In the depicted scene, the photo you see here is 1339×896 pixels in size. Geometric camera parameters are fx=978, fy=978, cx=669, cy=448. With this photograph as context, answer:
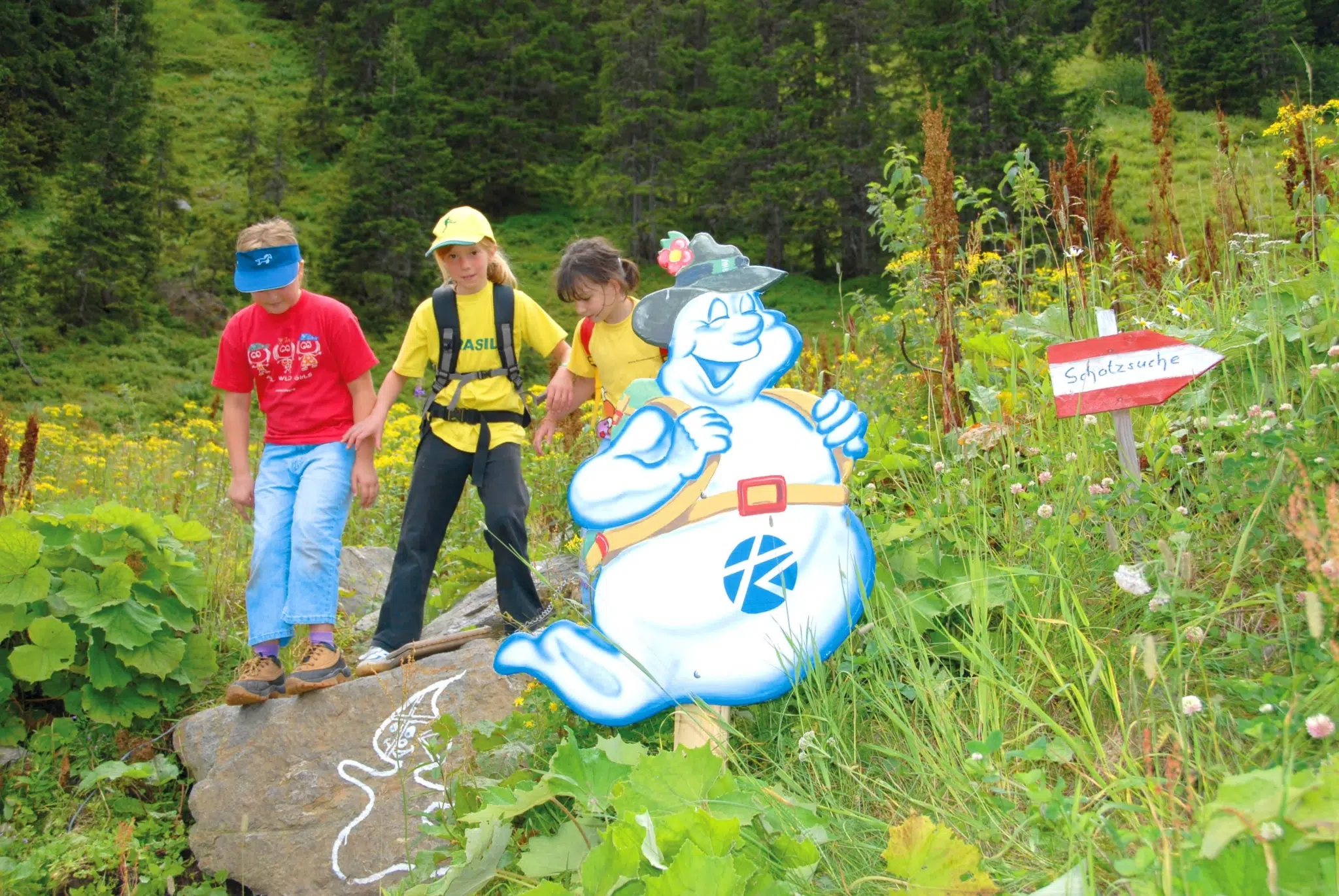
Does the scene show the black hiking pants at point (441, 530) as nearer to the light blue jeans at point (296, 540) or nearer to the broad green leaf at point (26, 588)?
the light blue jeans at point (296, 540)

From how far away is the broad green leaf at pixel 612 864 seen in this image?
174 cm

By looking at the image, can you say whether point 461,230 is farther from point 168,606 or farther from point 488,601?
point 168,606

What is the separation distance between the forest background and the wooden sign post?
1853 centimetres

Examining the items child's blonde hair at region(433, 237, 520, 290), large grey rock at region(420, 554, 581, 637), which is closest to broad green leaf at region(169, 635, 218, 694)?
large grey rock at region(420, 554, 581, 637)

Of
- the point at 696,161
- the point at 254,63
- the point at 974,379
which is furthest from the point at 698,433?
the point at 254,63

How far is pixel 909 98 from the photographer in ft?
94.1

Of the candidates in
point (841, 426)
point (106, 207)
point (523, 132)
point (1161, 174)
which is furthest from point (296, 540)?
point (523, 132)

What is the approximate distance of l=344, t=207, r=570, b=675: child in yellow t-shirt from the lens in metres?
3.70

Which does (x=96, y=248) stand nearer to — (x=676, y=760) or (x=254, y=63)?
(x=254, y=63)

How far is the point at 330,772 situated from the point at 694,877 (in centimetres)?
204

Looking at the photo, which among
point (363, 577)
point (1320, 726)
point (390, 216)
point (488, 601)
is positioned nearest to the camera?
point (1320, 726)

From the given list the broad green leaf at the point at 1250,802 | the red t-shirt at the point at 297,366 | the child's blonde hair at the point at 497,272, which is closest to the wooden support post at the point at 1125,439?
the broad green leaf at the point at 1250,802

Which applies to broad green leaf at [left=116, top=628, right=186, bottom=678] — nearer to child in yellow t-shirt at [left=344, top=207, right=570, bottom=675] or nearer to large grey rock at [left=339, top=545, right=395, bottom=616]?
child in yellow t-shirt at [left=344, top=207, right=570, bottom=675]

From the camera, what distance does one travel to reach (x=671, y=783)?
6.27 ft
